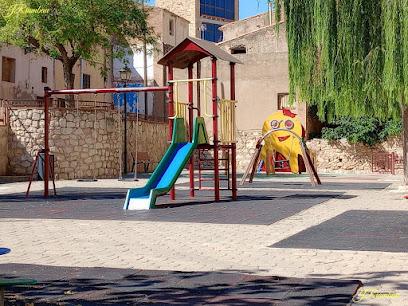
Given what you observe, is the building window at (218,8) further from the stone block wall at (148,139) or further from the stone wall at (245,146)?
the stone block wall at (148,139)

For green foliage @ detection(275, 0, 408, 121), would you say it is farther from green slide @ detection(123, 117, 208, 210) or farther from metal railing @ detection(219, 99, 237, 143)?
green slide @ detection(123, 117, 208, 210)

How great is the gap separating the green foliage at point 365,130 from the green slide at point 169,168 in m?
19.4

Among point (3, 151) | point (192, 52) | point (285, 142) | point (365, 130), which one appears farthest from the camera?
point (365, 130)

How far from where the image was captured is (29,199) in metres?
16.5

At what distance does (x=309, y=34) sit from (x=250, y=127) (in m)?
21.2

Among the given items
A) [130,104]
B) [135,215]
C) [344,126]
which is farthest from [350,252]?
[130,104]

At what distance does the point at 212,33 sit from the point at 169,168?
4671cm

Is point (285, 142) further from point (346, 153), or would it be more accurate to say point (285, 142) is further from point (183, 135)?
point (183, 135)

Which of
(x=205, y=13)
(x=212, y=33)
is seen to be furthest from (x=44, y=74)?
(x=212, y=33)

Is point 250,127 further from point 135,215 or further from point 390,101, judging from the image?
point 135,215

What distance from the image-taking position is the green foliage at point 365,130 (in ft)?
109

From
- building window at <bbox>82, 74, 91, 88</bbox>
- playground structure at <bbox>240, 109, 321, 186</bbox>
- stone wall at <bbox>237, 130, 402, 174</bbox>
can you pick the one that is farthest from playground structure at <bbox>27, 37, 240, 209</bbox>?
building window at <bbox>82, 74, 91, 88</bbox>

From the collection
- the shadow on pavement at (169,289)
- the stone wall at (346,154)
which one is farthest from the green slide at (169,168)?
the stone wall at (346,154)

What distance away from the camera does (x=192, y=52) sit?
639 inches
